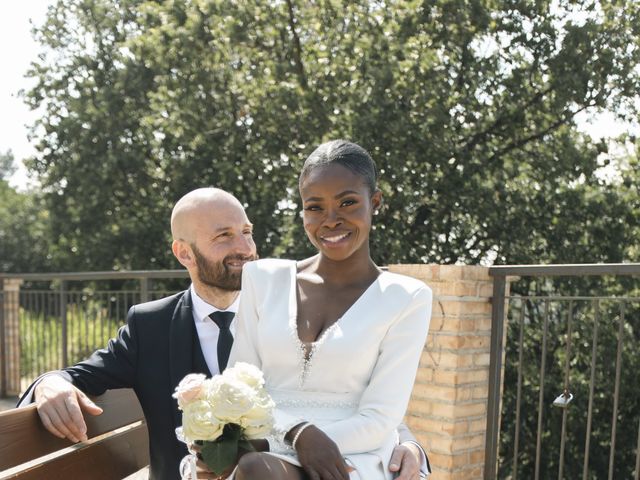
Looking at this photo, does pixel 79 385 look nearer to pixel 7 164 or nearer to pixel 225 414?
pixel 225 414

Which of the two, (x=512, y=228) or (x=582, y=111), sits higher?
(x=582, y=111)

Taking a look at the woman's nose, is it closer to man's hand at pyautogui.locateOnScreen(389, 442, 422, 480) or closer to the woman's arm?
the woman's arm

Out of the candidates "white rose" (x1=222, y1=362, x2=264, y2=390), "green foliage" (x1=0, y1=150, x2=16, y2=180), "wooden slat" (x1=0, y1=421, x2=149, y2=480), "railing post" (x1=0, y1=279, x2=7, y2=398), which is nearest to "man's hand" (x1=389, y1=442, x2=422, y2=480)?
"white rose" (x1=222, y1=362, x2=264, y2=390)

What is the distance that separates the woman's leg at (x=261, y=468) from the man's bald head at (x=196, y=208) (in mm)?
1104

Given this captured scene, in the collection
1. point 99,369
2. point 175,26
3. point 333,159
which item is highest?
point 175,26

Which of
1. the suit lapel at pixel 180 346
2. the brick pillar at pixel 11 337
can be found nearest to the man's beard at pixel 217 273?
the suit lapel at pixel 180 346

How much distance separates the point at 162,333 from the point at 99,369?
9.2 inches

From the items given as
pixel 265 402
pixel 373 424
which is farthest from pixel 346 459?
pixel 265 402

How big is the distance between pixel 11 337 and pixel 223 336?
785 cm

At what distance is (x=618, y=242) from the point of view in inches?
444

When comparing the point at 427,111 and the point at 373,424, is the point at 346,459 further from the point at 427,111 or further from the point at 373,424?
the point at 427,111

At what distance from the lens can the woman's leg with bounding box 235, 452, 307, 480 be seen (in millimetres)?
1633

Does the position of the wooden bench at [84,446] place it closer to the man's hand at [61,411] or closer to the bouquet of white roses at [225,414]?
the man's hand at [61,411]

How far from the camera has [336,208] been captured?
1.97 meters
